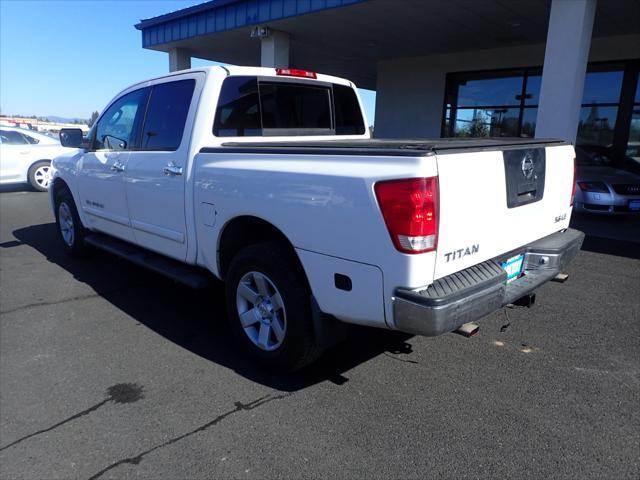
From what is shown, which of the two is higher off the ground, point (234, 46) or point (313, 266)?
point (234, 46)

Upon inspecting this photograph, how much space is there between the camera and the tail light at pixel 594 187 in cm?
861

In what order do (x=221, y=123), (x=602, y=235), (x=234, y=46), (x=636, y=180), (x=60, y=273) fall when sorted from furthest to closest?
1. (x=234, y=46)
2. (x=636, y=180)
3. (x=602, y=235)
4. (x=60, y=273)
5. (x=221, y=123)

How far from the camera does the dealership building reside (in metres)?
7.83

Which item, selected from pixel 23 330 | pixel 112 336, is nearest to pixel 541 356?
pixel 112 336

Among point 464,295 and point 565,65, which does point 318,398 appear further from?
→ point 565,65

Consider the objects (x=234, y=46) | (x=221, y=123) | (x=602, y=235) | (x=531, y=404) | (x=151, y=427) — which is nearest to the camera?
(x=151, y=427)

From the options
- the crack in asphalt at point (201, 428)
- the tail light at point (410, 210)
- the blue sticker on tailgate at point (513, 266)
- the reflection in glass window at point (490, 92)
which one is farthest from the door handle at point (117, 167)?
the reflection in glass window at point (490, 92)

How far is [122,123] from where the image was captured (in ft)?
16.2

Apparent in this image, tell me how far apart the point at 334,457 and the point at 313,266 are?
1029mm

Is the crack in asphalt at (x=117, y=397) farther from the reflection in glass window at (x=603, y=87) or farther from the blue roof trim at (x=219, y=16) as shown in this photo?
the reflection in glass window at (x=603, y=87)

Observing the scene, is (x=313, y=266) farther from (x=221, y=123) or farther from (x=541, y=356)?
(x=541, y=356)

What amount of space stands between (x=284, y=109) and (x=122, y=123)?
1.81m

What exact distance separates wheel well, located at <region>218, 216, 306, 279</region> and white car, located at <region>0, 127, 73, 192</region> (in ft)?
33.5

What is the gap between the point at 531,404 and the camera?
2.95 m
